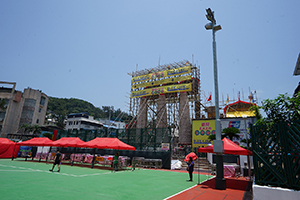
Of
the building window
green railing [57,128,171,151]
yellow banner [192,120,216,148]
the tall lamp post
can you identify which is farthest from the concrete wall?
the tall lamp post

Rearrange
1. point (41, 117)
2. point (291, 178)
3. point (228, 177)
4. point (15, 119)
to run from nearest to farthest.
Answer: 1. point (291, 178)
2. point (228, 177)
3. point (15, 119)
4. point (41, 117)

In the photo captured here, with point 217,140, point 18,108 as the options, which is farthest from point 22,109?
point 217,140

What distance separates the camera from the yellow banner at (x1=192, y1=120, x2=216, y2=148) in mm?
30359

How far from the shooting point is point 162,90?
3669 cm

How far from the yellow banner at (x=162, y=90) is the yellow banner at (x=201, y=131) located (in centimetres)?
656

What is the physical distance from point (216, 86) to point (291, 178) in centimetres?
487

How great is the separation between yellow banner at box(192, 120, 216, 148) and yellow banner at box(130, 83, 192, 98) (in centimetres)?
656

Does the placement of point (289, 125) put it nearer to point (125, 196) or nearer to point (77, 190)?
point (125, 196)

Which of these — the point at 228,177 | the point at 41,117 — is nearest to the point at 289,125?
the point at 228,177

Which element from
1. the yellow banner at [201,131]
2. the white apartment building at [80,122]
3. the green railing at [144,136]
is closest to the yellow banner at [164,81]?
the yellow banner at [201,131]

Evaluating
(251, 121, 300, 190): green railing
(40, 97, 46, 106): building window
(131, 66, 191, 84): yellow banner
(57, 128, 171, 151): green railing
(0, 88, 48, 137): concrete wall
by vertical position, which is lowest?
(251, 121, 300, 190): green railing

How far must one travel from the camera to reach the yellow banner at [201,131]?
99.6 feet

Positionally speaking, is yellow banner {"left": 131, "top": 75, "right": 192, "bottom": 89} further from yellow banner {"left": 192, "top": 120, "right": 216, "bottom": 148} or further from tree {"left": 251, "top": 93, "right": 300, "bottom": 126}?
tree {"left": 251, "top": 93, "right": 300, "bottom": 126}

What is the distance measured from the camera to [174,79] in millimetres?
36344
